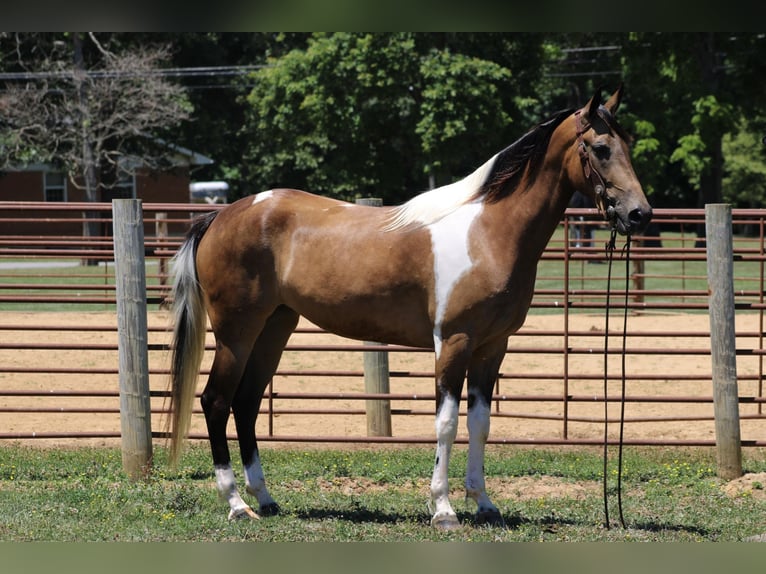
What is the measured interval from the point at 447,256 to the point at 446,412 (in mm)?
800

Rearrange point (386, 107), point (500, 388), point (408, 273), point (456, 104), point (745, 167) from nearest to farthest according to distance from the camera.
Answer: point (408, 273), point (500, 388), point (456, 104), point (386, 107), point (745, 167)

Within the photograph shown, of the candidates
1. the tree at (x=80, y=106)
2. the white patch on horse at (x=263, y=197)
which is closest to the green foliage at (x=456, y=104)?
the tree at (x=80, y=106)

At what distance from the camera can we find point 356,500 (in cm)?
576

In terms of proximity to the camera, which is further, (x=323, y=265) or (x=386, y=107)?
(x=386, y=107)

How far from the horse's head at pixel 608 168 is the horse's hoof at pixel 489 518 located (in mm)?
1630

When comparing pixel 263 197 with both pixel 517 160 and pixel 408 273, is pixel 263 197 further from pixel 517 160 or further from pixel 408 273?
pixel 517 160

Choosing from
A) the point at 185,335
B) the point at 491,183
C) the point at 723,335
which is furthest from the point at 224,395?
the point at 723,335

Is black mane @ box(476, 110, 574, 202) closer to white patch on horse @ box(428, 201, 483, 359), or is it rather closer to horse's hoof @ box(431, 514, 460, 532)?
white patch on horse @ box(428, 201, 483, 359)

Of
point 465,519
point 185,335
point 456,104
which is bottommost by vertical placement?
point 465,519

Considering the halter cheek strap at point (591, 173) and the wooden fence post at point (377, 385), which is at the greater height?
the halter cheek strap at point (591, 173)

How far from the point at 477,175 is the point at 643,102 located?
95.3ft

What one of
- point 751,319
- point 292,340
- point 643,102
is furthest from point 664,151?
point 292,340

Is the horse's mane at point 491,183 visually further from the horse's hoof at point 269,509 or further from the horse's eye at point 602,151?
the horse's hoof at point 269,509

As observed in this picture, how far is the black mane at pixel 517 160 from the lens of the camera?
5.09 metres
